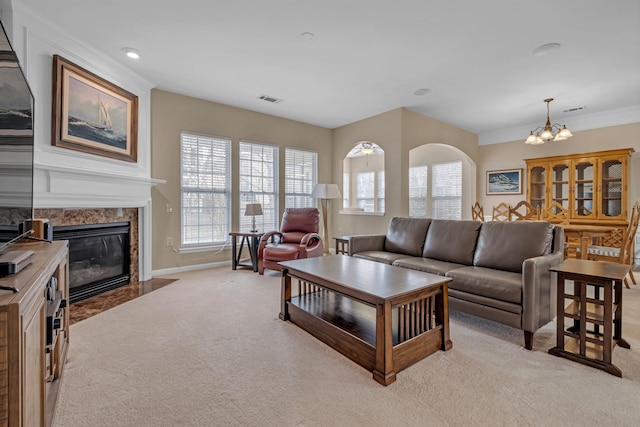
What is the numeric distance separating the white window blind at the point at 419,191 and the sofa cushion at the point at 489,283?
516 centimetres

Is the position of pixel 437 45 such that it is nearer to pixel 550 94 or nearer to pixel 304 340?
pixel 550 94

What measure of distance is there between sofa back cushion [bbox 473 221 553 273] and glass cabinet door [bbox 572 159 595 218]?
13.0ft

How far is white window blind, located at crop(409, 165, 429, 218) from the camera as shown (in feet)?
25.6

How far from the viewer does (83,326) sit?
266 centimetres

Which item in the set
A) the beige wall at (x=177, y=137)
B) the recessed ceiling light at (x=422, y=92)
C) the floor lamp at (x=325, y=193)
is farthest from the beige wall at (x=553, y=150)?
the beige wall at (x=177, y=137)

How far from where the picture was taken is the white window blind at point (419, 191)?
307 inches

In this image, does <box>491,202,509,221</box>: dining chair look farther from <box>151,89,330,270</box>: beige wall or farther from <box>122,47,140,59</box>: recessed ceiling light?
<box>122,47,140,59</box>: recessed ceiling light

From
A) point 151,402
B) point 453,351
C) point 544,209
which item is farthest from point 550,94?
point 151,402

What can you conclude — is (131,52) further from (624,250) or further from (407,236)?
(624,250)

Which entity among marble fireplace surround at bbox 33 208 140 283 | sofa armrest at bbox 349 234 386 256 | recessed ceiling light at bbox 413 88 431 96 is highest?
recessed ceiling light at bbox 413 88 431 96

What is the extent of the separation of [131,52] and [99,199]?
1688 millimetres

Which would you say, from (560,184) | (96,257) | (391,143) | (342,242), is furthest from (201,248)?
(560,184)

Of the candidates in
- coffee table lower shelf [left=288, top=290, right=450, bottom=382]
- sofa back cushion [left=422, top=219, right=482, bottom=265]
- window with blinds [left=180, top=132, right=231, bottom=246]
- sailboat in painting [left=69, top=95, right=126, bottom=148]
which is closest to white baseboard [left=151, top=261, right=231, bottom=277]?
window with blinds [left=180, top=132, right=231, bottom=246]

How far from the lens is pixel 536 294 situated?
7.31 feet
